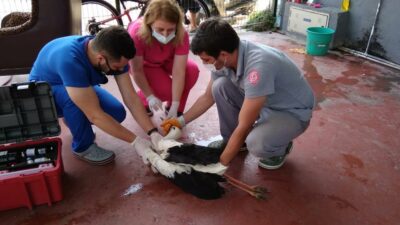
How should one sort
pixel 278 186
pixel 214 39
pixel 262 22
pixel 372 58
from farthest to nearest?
pixel 262 22 < pixel 372 58 < pixel 278 186 < pixel 214 39

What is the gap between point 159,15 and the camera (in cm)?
176

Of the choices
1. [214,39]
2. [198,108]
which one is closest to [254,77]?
[214,39]

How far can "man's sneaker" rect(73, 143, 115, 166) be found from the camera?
183cm

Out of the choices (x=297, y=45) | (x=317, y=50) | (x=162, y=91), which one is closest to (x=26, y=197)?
(x=162, y=91)

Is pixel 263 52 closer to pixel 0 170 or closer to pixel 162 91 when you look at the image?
pixel 162 91

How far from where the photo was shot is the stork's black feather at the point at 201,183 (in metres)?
1.56

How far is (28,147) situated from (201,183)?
85cm

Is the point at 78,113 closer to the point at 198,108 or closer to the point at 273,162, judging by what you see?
the point at 198,108

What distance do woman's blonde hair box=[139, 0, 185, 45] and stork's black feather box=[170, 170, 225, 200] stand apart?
81cm

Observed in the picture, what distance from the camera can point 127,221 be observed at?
1.47 metres

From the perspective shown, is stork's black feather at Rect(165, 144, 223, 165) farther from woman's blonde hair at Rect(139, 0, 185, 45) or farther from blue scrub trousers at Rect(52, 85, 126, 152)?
woman's blonde hair at Rect(139, 0, 185, 45)

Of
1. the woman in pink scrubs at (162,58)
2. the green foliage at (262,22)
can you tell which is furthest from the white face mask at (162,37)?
the green foliage at (262,22)

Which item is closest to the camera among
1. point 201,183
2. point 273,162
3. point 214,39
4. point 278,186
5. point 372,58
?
point 214,39

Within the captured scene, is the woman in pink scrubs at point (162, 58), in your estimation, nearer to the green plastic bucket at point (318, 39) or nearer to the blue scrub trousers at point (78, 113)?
the blue scrub trousers at point (78, 113)
